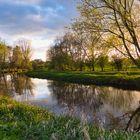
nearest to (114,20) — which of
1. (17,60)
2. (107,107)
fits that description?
(107,107)

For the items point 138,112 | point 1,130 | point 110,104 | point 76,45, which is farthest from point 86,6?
point 76,45

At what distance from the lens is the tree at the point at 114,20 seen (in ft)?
102

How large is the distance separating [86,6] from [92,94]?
10.5m

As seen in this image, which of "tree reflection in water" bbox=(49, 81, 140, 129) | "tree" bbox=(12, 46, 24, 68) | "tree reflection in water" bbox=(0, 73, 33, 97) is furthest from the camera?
"tree" bbox=(12, 46, 24, 68)

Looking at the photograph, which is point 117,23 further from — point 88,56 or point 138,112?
point 88,56

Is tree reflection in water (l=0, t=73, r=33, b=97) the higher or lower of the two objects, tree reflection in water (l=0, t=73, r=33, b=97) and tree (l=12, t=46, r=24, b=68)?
the lower

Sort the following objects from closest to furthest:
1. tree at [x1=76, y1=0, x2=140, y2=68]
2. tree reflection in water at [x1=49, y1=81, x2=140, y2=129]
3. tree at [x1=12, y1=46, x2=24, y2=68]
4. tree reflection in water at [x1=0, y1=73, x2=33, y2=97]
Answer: tree reflection in water at [x1=49, y1=81, x2=140, y2=129], tree at [x1=76, y1=0, x2=140, y2=68], tree reflection in water at [x1=0, y1=73, x2=33, y2=97], tree at [x1=12, y1=46, x2=24, y2=68]

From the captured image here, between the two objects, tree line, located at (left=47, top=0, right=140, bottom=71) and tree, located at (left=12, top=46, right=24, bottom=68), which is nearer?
tree line, located at (left=47, top=0, right=140, bottom=71)

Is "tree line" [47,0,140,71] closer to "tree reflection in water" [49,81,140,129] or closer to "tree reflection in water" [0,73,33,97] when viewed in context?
"tree reflection in water" [49,81,140,129]

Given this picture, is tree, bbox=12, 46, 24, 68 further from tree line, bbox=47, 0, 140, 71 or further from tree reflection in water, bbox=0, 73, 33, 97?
tree line, bbox=47, 0, 140, 71

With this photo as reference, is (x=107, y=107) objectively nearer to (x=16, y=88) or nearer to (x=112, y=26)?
(x=112, y=26)

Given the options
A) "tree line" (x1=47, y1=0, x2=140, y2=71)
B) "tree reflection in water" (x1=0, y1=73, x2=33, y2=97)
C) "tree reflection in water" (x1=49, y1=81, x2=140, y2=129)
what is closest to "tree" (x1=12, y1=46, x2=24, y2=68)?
"tree reflection in water" (x1=0, y1=73, x2=33, y2=97)

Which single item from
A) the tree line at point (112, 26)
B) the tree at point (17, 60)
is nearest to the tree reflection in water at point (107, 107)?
the tree line at point (112, 26)

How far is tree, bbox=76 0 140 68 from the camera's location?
102ft
